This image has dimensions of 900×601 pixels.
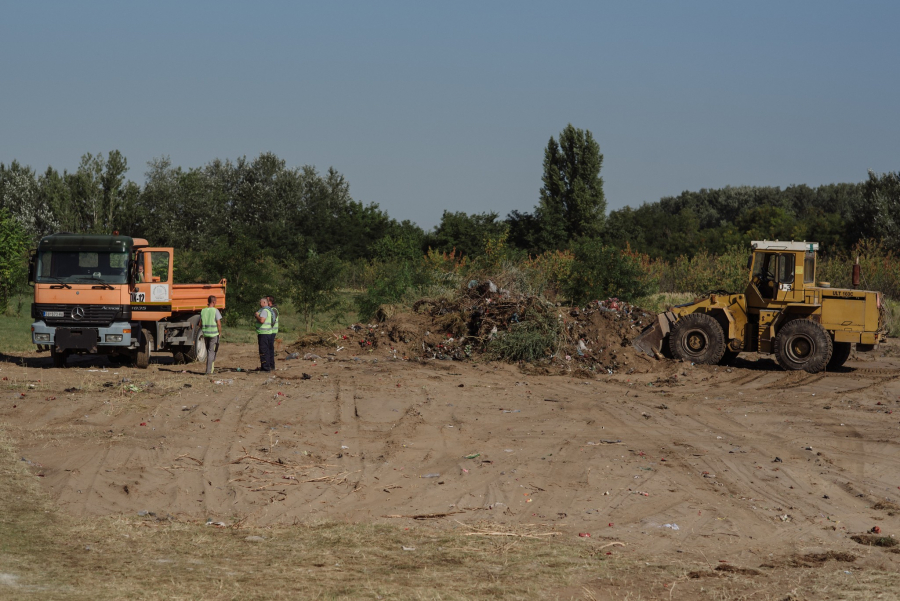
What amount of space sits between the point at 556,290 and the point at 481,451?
59.9 feet

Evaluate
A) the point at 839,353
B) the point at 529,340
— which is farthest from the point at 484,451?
the point at 839,353

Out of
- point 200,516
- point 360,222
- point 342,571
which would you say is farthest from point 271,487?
point 360,222

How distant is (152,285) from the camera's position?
17.7m

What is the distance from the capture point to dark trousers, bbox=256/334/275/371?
56.3ft

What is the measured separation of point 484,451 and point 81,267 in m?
9.89

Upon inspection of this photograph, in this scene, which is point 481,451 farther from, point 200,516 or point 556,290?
point 556,290

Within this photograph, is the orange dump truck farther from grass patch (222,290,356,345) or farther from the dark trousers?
grass patch (222,290,356,345)

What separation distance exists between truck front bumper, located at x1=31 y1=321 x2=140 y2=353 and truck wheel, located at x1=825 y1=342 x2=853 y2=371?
48.8 ft

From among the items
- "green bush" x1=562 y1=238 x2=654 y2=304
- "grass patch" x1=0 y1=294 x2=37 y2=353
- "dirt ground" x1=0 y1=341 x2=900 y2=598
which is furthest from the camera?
"green bush" x1=562 y1=238 x2=654 y2=304

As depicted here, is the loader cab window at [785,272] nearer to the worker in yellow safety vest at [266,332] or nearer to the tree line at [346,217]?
the worker in yellow safety vest at [266,332]

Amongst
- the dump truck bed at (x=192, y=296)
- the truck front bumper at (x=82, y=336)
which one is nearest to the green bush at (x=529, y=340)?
the dump truck bed at (x=192, y=296)

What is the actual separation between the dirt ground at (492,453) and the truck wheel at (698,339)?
144cm

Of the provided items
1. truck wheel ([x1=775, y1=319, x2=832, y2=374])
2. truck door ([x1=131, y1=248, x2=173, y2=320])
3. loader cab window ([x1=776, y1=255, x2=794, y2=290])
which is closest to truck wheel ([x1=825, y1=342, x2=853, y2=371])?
truck wheel ([x1=775, y1=319, x2=832, y2=374])

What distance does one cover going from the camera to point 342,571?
22.2 ft
